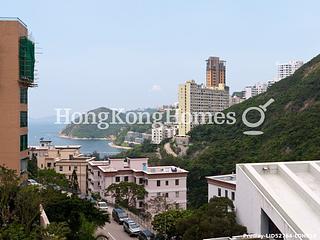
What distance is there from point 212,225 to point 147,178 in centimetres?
1098

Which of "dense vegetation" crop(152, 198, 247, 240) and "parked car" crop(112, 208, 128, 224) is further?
"parked car" crop(112, 208, 128, 224)

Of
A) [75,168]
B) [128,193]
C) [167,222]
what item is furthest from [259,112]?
[167,222]

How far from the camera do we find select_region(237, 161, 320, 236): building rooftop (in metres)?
8.70

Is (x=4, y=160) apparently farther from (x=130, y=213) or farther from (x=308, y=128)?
(x=308, y=128)

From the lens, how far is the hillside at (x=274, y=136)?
85.8 feet

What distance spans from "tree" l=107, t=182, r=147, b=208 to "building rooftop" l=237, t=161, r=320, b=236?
31.8 feet

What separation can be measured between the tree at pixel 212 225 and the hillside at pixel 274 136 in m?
11.3

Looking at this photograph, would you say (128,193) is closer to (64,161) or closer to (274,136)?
(64,161)

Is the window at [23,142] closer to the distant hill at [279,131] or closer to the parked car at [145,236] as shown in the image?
the parked car at [145,236]

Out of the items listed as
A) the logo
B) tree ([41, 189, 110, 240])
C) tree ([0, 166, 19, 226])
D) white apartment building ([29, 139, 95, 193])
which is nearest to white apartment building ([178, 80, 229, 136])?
the logo

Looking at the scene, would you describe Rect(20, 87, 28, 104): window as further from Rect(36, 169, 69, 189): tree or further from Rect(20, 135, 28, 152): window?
Rect(36, 169, 69, 189): tree

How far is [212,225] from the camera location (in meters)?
9.32

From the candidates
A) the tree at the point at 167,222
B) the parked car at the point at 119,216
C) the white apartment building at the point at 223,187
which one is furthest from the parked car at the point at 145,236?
the white apartment building at the point at 223,187

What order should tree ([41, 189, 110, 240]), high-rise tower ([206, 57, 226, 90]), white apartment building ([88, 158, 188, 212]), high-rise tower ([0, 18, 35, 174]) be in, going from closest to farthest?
1. tree ([41, 189, 110, 240])
2. high-rise tower ([0, 18, 35, 174])
3. white apartment building ([88, 158, 188, 212])
4. high-rise tower ([206, 57, 226, 90])
